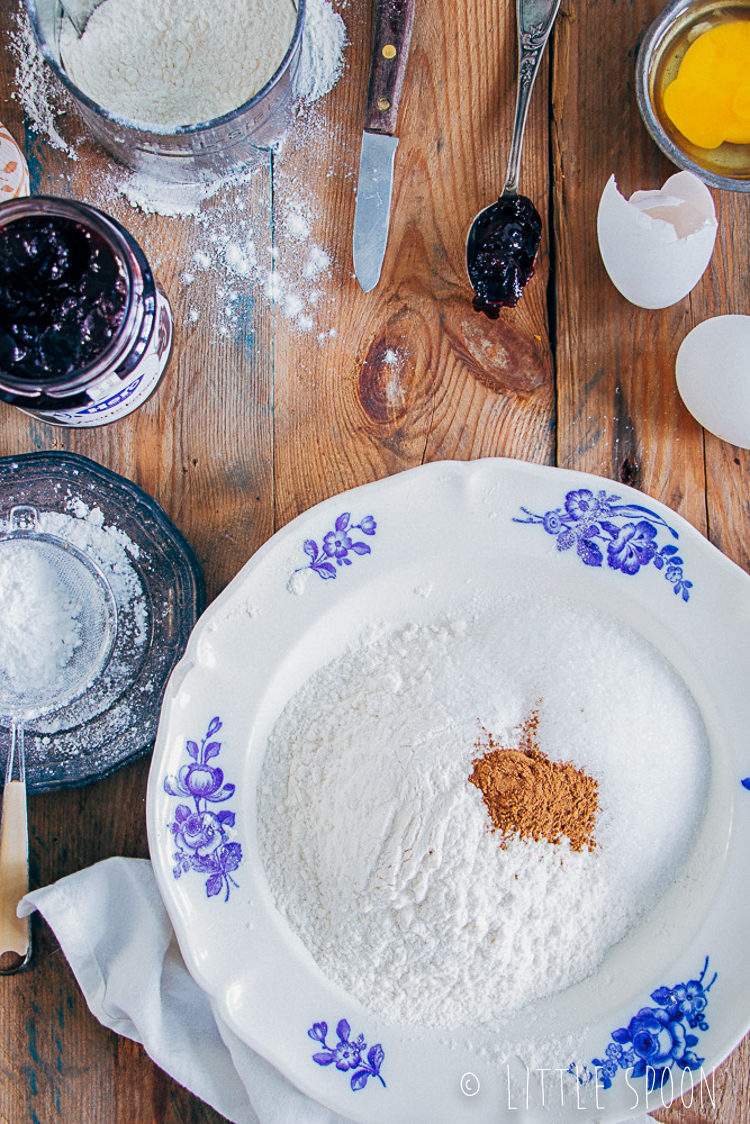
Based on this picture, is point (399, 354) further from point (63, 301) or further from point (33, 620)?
point (33, 620)

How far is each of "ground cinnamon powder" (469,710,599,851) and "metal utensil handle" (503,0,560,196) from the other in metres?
0.55

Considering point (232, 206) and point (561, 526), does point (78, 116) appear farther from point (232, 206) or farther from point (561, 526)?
point (561, 526)

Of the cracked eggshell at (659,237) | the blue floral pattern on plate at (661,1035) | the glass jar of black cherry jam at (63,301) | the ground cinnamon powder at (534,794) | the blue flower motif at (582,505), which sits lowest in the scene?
the blue floral pattern on plate at (661,1035)

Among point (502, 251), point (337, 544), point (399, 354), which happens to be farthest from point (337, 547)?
point (502, 251)

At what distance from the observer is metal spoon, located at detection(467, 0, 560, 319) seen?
79 cm

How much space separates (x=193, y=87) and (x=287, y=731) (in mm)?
623

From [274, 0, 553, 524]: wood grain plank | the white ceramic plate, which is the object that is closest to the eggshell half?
[274, 0, 553, 524]: wood grain plank

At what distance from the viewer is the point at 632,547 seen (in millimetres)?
755

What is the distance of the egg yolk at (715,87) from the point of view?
75cm

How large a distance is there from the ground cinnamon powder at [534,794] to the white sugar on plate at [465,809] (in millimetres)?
10

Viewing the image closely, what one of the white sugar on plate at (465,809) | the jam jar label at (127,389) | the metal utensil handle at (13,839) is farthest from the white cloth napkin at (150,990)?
the jam jar label at (127,389)

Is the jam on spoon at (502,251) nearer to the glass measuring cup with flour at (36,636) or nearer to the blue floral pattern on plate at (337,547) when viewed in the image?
the blue floral pattern on plate at (337,547)

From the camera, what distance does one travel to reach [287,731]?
0.77m

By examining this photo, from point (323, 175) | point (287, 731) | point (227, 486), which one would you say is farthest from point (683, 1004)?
point (323, 175)
